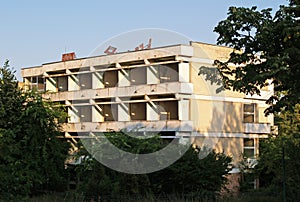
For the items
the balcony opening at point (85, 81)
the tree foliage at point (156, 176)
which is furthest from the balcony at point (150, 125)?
the tree foliage at point (156, 176)

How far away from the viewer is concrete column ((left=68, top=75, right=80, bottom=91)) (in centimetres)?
4172

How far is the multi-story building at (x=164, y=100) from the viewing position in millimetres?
34244

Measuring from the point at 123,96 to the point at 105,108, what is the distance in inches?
141

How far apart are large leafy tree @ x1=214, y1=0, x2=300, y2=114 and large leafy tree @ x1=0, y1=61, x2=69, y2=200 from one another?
1208cm

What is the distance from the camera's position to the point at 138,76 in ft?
123

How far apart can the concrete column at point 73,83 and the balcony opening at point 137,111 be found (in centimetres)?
619

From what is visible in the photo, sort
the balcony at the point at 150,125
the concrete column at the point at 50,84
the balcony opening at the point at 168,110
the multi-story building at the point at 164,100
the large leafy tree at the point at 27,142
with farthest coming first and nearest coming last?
the concrete column at the point at 50,84 → the balcony opening at the point at 168,110 → the multi-story building at the point at 164,100 → the balcony at the point at 150,125 → the large leafy tree at the point at 27,142

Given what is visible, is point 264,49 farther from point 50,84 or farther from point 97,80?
point 50,84

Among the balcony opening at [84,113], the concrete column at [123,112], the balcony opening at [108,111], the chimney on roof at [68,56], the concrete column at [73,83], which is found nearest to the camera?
the concrete column at [123,112]

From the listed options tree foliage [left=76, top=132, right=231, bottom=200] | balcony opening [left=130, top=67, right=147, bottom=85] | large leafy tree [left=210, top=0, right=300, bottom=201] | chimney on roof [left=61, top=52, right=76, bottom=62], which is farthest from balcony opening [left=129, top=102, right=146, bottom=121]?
large leafy tree [left=210, top=0, right=300, bottom=201]

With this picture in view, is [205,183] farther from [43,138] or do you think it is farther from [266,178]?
[266,178]

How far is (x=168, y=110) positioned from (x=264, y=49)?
962 inches

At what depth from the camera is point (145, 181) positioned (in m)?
18.3

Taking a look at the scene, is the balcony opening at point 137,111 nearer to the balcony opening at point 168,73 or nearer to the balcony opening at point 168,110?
the balcony opening at point 168,110
